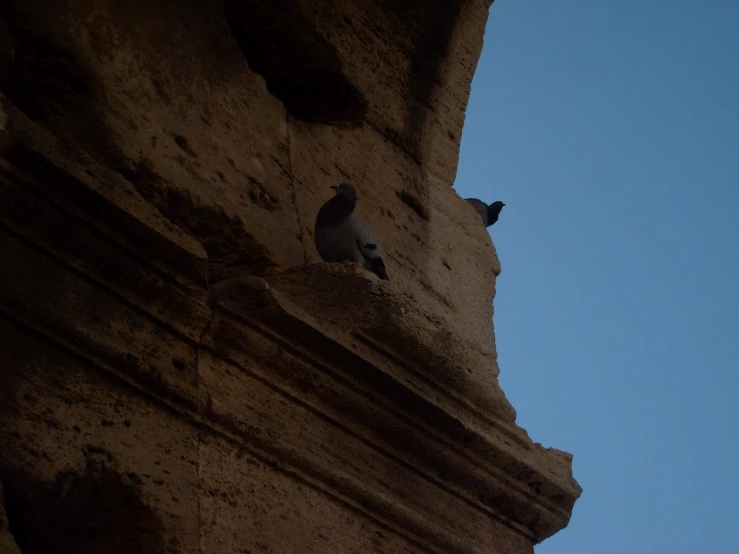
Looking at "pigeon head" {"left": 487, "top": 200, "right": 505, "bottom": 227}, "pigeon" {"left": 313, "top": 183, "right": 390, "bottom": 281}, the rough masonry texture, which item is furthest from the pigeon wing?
"pigeon head" {"left": 487, "top": 200, "right": 505, "bottom": 227}

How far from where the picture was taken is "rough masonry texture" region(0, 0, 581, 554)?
2312 millimetres

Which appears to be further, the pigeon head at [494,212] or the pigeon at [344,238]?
the pigeon head at [494,212]

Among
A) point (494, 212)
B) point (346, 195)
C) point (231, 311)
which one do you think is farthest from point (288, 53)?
point (494, 212)

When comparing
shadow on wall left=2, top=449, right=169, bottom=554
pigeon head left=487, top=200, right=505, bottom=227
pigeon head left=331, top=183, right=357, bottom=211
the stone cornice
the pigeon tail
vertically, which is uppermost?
pigeon head left=487, top=200, right=505, bottom=227

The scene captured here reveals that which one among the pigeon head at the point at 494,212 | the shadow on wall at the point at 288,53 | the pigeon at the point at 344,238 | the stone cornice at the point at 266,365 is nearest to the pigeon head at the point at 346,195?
the pigeon at the point at 344,238

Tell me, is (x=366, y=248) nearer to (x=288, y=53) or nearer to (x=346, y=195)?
(x=346, y=195)

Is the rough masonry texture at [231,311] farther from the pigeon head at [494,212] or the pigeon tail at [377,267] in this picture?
the pigeon head at [494,212]

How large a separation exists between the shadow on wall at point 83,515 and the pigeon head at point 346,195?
1277mm

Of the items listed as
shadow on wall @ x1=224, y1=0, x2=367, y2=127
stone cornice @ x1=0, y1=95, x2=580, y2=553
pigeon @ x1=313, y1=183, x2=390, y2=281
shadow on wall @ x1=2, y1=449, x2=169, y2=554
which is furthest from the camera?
shadow on wall @ x1=224, y1=0, x2=367, y2=127

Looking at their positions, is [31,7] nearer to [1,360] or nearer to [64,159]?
[64,159]

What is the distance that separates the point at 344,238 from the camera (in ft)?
10.5

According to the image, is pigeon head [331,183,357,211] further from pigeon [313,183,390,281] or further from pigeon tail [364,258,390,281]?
pigeon tail [364,258,390,281]

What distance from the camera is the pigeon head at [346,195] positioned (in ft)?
10.9

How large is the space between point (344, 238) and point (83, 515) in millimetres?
1262
